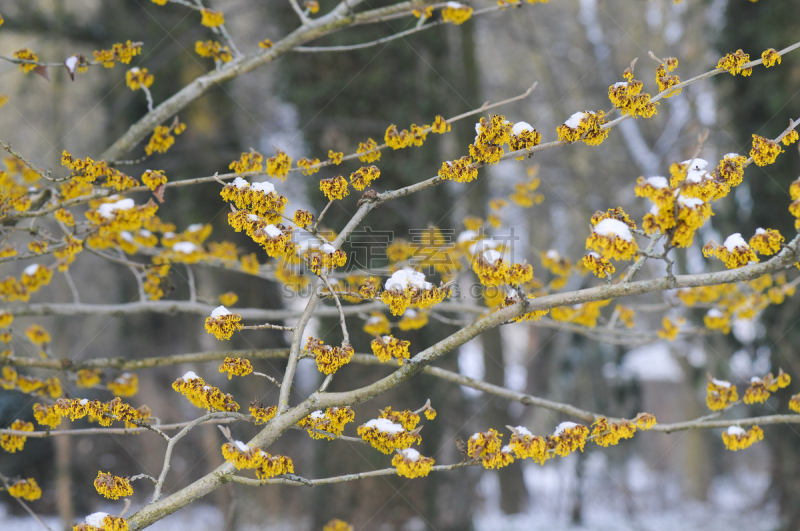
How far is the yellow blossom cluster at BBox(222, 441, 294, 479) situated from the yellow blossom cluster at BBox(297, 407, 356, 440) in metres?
0.17

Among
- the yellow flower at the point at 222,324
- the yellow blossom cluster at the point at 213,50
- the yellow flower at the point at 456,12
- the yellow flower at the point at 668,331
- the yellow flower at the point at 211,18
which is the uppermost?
the yellow flower at the point at 211,18

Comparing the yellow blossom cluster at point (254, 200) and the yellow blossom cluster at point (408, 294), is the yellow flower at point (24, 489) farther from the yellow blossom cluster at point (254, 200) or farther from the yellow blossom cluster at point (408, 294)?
the yellow blossom cluster at point (408, 294)

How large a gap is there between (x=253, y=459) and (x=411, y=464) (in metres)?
0.46

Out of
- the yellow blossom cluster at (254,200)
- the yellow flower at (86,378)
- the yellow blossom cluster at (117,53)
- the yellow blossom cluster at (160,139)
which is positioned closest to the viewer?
the yellow blossom cluster at (254,200)

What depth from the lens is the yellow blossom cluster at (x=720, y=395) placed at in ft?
7.11

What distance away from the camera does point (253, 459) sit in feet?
5.02

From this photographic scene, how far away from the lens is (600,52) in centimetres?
846

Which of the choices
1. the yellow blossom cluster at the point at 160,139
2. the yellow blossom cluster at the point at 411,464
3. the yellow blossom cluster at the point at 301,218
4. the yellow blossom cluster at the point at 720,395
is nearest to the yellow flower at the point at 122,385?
the yellow blossom cluster at the point at 160,139

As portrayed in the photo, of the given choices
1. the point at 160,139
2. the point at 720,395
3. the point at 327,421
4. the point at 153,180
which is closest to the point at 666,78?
the point at 720,395

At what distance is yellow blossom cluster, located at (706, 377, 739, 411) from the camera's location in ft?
7.11

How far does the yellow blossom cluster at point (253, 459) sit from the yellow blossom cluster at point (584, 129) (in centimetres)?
130

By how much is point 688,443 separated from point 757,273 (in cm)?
923

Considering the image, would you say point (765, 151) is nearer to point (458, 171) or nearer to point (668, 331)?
point (458, 171)

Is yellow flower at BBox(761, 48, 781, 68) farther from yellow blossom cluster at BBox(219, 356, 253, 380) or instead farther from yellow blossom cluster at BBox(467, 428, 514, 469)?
yellow blossom cluster at BBox(219, 356, 253, 380)
